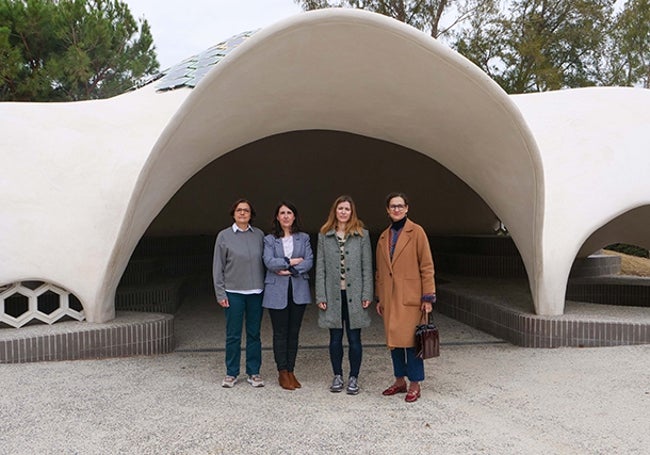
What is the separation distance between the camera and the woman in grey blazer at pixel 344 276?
3.49 m

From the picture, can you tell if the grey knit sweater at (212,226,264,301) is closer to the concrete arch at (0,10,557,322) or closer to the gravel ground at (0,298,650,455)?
the gravel ground at (0,298,650,455)

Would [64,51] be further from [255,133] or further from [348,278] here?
[348,278]

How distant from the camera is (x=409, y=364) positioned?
349 cm

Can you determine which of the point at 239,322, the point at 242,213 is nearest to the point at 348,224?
the point at 242,213

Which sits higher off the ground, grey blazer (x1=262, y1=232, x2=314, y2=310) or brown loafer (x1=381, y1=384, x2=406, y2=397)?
grey blazer (x1=262, y1=232, x2=314, y2=310)

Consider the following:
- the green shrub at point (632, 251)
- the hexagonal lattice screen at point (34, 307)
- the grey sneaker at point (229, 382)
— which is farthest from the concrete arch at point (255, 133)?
the green shrub at point (632, 251)

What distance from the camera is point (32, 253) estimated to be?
479 cm

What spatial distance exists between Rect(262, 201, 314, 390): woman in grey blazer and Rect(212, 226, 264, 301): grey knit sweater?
0.27ft

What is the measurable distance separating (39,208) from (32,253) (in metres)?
0.46

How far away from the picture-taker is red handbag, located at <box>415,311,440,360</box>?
3283 mm

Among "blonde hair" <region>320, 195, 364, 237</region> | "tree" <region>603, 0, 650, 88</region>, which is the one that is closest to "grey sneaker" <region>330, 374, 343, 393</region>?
"blonde hair" <region>320, 195, 364, 237</region>

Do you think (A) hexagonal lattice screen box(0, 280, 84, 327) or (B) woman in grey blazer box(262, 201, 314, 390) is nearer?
(B) woman in grey blazer box(262, 201, 314, 390)

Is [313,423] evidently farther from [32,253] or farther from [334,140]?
[334,140]

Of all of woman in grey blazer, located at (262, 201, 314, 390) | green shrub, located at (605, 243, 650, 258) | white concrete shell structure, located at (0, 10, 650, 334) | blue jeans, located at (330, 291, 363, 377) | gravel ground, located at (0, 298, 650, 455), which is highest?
white concrete shell structure, located at (0, 10, 650, 334)
